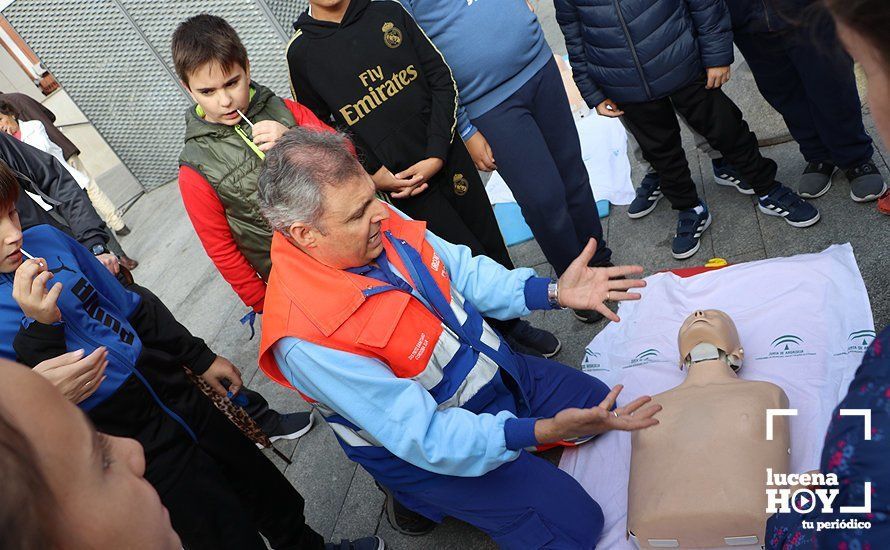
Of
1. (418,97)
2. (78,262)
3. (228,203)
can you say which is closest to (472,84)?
(418,97)

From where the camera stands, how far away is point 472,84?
128 inches

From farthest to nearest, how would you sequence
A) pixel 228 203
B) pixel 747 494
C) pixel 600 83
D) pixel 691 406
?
1. pixel 600 83
2. pixel 228 203
3. pixel 691 406
4. pixel 747 494

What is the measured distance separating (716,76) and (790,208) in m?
0.81

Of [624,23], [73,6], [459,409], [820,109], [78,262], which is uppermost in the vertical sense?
[73,6]

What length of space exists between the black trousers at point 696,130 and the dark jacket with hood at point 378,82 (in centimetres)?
108

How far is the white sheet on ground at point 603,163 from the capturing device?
456cm

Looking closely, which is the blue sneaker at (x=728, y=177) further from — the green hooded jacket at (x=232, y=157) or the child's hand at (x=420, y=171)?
the green hooded jacket at (x=232, y=157)

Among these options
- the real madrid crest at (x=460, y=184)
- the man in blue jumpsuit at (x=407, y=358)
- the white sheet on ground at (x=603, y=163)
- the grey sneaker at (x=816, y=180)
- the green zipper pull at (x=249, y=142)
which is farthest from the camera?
the white sheet on ground at (x=603, y=163)

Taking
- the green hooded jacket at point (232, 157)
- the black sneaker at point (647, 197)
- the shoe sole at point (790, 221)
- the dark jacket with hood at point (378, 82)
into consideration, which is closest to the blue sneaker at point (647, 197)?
the black sneaker at point (647, 197)

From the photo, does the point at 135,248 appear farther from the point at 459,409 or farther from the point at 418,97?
the point at 459,409

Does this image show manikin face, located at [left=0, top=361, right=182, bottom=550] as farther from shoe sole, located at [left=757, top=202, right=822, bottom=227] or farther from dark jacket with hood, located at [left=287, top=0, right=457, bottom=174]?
shoe sole, located at [left=757, top=202, right=822, bottom=227]

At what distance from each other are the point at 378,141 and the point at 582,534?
1.89 metres

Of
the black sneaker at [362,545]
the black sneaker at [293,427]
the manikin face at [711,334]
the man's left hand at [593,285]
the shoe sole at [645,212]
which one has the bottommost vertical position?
the shoe sole at [645,212]

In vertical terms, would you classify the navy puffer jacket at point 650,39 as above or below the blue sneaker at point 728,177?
above
